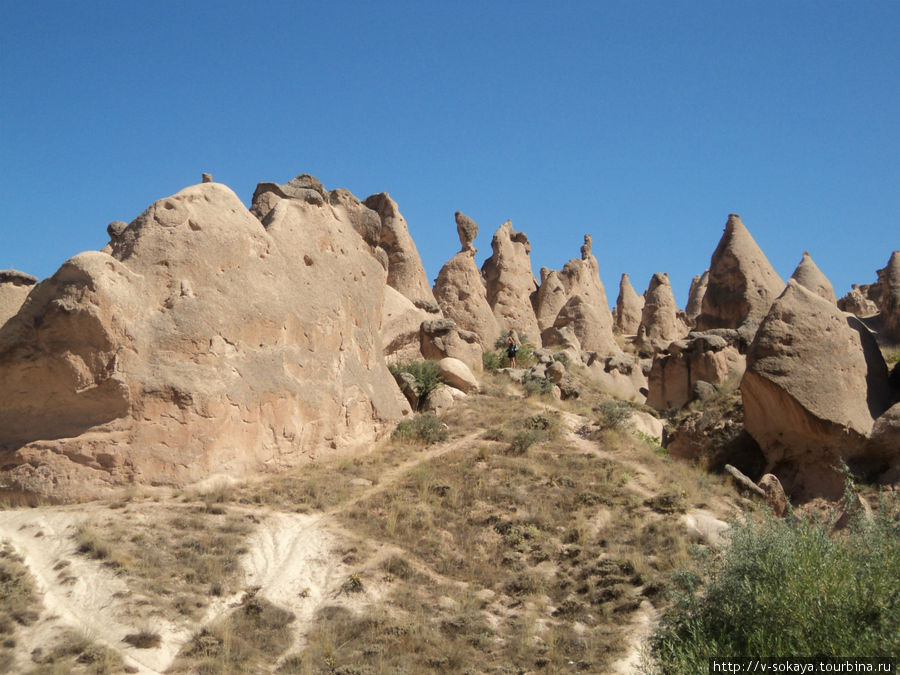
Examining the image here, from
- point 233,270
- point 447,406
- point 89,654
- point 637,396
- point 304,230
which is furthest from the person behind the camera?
point 637,396

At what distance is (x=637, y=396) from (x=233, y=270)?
18.2m

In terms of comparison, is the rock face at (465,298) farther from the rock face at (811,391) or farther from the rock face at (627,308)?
the rock face at (627,308)

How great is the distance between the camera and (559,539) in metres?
10.7

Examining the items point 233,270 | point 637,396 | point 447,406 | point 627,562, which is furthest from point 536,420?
point 637,396

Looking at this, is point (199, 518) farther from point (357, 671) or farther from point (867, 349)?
point (867, 349)

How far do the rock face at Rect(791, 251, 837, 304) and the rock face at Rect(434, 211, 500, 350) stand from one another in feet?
37.6

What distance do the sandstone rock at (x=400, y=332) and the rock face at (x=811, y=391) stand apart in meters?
7.56

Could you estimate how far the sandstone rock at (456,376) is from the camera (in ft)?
56.5

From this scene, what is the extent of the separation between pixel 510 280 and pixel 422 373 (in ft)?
53.7

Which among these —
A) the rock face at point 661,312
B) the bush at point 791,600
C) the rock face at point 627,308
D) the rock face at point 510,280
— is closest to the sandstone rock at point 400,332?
the rock face at point 510,280

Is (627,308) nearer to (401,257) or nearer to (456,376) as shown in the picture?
(401,257)

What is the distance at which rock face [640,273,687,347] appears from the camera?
3781 centimetres

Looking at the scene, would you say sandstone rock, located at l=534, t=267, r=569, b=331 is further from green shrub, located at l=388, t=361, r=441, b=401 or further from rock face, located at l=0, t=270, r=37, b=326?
rock face, located at l=0, t=270, r=37, b=326

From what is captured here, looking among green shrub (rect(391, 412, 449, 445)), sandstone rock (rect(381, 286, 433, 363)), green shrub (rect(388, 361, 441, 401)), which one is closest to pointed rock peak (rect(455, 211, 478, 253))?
sandstone rock (rect(381, 286, 433, 363))
